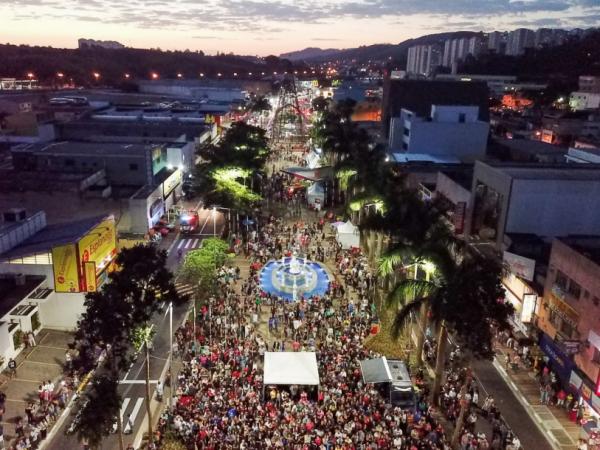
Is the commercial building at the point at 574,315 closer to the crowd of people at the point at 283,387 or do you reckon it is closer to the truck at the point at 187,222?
the crowd of people at the point at 283,387

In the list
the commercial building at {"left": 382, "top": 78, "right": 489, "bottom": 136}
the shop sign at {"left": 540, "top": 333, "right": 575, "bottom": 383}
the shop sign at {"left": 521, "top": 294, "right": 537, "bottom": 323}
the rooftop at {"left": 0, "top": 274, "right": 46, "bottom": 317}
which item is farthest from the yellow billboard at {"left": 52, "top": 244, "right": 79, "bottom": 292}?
the commercial building at {"left": 382, "top": 78, "right": 489, "bottom": 136}

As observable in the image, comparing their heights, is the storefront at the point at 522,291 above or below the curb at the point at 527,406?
above

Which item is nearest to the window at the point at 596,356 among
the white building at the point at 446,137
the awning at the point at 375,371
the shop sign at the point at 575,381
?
the shop sign at the point at 575,381

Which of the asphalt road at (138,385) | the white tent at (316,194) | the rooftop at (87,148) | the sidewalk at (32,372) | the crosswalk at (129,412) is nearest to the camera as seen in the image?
the asphalt road at (138,385)

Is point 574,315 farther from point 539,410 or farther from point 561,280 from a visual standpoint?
point 539,410

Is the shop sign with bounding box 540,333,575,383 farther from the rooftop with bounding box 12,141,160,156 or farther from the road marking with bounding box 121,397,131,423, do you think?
the rooftop with bounding box 12,141,160,156

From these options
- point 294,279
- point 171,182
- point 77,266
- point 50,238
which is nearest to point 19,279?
point 77,266
